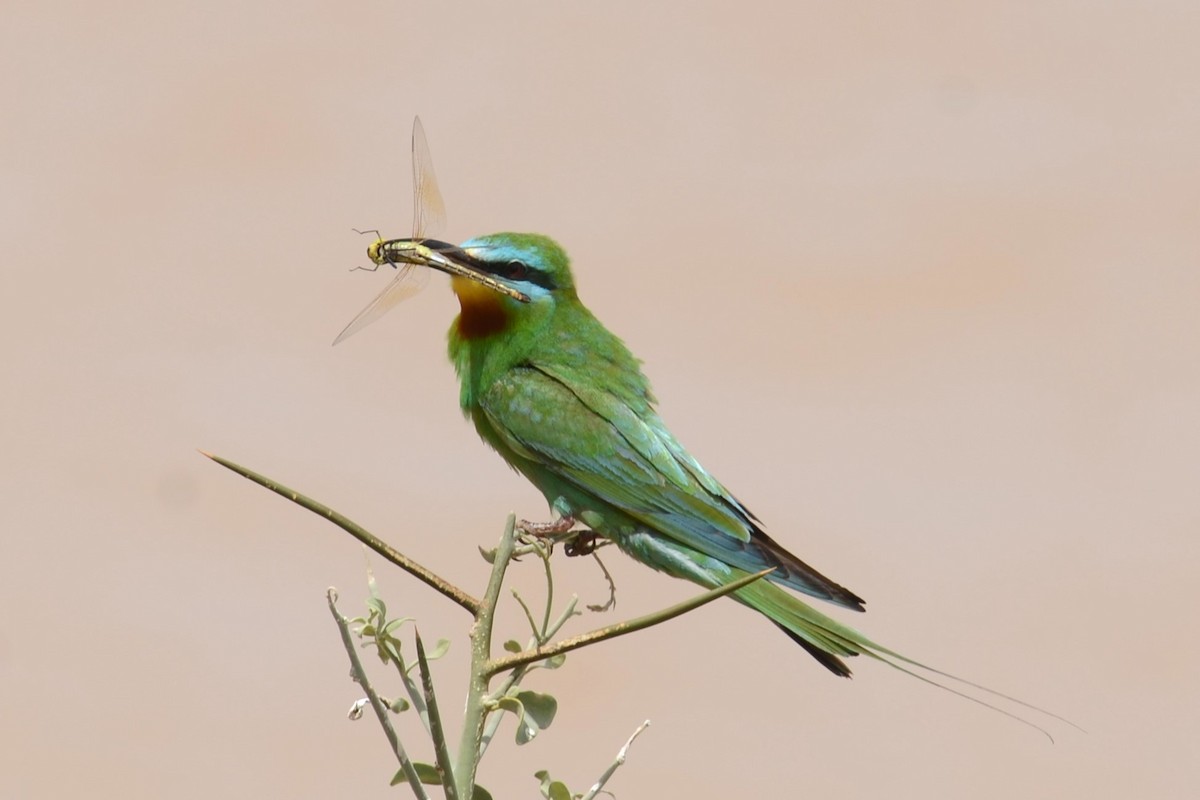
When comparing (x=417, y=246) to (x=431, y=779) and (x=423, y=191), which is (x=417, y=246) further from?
(x=431, y=779)

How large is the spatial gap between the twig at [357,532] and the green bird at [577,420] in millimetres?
974

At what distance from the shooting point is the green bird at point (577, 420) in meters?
2.00

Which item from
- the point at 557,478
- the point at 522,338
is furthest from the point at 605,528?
the point at 522,338

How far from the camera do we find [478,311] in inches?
88.4

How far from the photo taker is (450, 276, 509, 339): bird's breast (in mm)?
2188

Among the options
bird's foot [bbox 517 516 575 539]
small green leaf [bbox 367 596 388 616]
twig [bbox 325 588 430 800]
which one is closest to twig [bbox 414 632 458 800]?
twig [bbox 325 588 430 800]

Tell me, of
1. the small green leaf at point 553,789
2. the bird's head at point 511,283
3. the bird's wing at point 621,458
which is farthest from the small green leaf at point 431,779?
the bird's head at point 511,283

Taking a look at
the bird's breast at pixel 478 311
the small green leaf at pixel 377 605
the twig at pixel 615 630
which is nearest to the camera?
the twig at pixel 615 630

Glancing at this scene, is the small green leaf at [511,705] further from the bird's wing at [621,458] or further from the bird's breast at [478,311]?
the bird's breast at [478,311]

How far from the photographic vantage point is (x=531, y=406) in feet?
7.18

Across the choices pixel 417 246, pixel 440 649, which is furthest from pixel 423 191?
pixel 440 649

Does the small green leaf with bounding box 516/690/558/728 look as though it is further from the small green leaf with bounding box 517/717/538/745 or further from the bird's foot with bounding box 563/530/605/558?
the bird's foot with bounding box 563/530/605/558

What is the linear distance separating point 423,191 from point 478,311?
0.50 metres

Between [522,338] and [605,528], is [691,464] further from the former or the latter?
[522,338]
